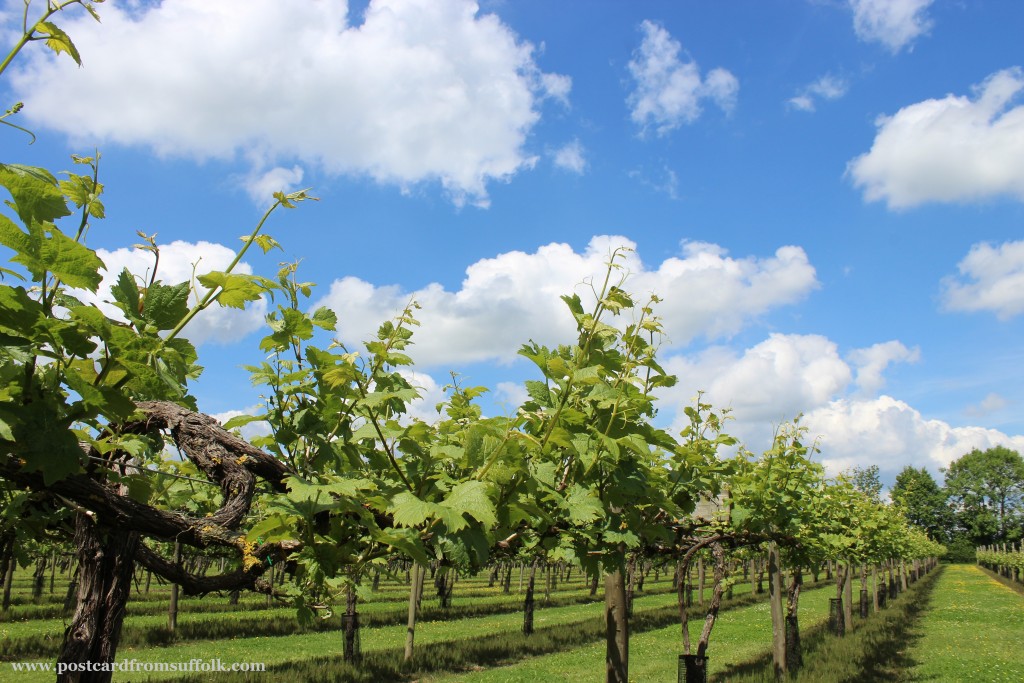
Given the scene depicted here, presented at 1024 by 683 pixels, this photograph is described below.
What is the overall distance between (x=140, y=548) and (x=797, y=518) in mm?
9705

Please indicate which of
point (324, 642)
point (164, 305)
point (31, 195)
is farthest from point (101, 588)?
point (324, 642)

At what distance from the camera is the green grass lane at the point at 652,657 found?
14.6 meters

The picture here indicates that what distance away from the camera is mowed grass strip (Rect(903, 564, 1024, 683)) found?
48.4 ft

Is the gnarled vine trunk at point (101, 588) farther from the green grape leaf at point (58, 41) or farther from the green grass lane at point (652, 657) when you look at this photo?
the green grass lane at point (652, 657)

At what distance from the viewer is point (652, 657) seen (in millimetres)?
17625

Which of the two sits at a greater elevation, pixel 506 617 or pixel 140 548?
pixel 140 548

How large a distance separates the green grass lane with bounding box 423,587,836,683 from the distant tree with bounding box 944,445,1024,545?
11143 cm

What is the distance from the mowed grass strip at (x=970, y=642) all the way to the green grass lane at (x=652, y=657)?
397 cm

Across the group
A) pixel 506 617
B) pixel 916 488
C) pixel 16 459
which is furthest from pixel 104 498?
pixel 916 488

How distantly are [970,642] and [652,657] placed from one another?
449 inches

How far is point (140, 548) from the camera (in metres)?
2.78

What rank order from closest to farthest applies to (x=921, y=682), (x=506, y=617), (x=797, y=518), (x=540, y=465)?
1. (x=540, y=465)
2. (x=797, y=518)
3. (x=921, y=682)
4. (x=506, y=617)

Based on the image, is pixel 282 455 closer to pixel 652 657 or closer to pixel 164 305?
pixel 164 305

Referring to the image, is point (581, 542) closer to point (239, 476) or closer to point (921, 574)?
point (239, 476)
